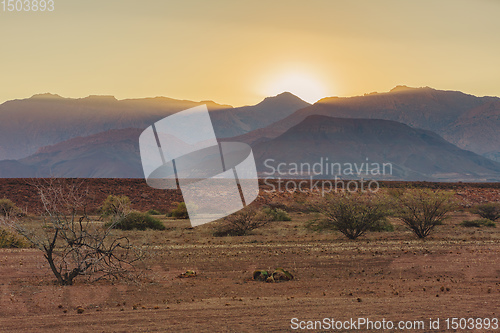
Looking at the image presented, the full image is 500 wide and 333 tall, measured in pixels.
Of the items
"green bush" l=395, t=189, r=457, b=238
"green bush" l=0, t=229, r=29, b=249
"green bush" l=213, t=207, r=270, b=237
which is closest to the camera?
"green bush" l=0, t=229, r=29, b=249

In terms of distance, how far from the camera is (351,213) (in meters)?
25.3

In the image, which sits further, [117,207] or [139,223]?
[139,223]

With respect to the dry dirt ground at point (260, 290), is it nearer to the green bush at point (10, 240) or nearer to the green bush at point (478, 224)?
the green bush at point (10, 240)

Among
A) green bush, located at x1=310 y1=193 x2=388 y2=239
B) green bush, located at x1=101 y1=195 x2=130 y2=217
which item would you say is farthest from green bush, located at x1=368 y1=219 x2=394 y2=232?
green bush, located at x1=101 y1=195 x2=130 y2=217

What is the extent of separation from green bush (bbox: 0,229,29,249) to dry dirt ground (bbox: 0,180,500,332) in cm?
211

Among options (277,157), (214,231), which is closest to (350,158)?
(277,157)

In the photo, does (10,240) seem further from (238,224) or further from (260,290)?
(260,290)

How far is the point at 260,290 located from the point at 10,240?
14.4m

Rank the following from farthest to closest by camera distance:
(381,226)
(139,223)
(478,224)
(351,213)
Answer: (478,224)
(139,223)
(381,226)
(351,213)

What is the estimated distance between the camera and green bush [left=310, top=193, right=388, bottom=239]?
25.4 meters

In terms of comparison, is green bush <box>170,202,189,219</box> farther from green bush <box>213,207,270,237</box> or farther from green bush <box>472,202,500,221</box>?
green bush <box>472,202,500,221</box>

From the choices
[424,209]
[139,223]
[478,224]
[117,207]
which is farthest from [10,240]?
[478,224]

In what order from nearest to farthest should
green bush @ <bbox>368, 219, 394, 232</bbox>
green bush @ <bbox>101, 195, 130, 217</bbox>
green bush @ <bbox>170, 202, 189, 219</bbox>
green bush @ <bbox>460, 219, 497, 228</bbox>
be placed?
green bush @ <bbox>101, 195, 130, 217</bbox> → green bush @ <bbox>368, 219, 394, 232</bbox> → green bush @ <bbox>460, 219, 497, 228</bbox> → green bush @ <bbox>170, 202, 189, 219</bbox>

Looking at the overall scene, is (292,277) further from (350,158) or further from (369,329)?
(350,158)
